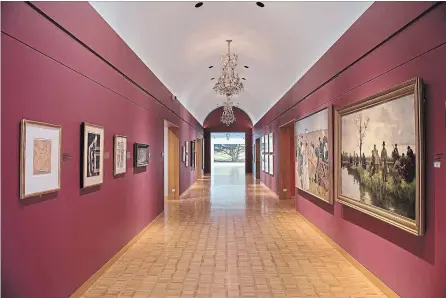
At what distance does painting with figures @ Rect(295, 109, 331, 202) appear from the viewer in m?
7.14

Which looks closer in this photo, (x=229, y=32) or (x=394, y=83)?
(x=394, y=83)

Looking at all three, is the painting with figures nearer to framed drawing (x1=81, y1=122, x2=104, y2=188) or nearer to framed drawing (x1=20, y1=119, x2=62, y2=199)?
framed drawing (x1=81, y1=122, x2=104, y2=188)

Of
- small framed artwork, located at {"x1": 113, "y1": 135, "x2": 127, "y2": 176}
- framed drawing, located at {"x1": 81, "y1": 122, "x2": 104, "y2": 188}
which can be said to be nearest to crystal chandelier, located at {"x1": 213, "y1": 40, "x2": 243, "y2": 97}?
small framed artwork, located at {"x1": 113, "y1": 135, "x2": 127, "y2": 176}

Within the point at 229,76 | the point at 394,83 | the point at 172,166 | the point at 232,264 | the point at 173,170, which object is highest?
the point at 229,76

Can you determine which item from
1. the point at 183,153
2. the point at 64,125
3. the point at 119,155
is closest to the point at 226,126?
the point at 183,153

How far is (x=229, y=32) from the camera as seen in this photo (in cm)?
832

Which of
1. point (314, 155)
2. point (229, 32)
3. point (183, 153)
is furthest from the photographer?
point (183, 153)

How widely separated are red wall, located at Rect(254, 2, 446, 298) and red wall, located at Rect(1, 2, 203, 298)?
140 inches

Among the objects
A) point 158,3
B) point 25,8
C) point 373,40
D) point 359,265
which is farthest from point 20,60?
point 359,265

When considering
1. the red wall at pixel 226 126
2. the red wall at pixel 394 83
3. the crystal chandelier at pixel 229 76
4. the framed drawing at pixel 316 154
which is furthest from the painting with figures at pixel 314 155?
the red wall at pixel 226 126

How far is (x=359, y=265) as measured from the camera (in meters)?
5.40

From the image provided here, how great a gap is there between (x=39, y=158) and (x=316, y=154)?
5597 mm

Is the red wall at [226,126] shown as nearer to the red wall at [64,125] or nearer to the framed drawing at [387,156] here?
the red wall at [64,125]

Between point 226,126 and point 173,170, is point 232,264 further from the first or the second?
point 226,126
